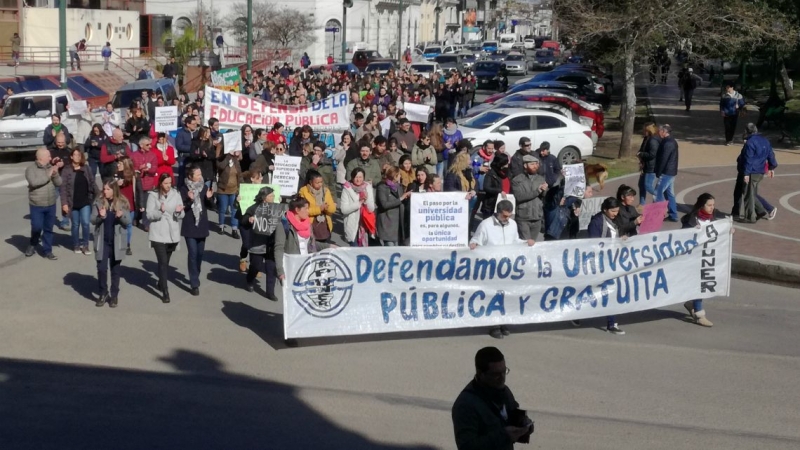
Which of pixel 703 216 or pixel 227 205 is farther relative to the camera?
pixel 227 205

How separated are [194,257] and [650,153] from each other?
8.58 m

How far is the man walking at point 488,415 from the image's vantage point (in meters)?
5.23

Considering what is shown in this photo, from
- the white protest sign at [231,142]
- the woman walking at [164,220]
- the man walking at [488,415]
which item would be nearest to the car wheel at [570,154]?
the white protest sign at [231,142]

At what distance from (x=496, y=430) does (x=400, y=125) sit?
14959 mm

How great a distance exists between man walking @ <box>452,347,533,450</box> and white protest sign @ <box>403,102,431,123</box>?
772 inches

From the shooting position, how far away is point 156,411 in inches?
351

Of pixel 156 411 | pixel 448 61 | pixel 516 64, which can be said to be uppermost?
pixel 516 64

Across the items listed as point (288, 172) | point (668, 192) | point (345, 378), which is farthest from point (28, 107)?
point (345, 378)

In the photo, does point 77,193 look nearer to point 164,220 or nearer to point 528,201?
point 164,220

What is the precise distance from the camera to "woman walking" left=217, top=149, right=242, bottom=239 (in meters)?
16.3

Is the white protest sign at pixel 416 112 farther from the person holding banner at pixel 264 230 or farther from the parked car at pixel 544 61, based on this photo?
the parked car at pixel 544 61

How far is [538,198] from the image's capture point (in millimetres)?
13430

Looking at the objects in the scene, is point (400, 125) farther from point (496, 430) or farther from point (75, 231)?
point (496, 430)

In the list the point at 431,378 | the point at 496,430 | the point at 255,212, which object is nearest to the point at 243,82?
the point at 255,212
